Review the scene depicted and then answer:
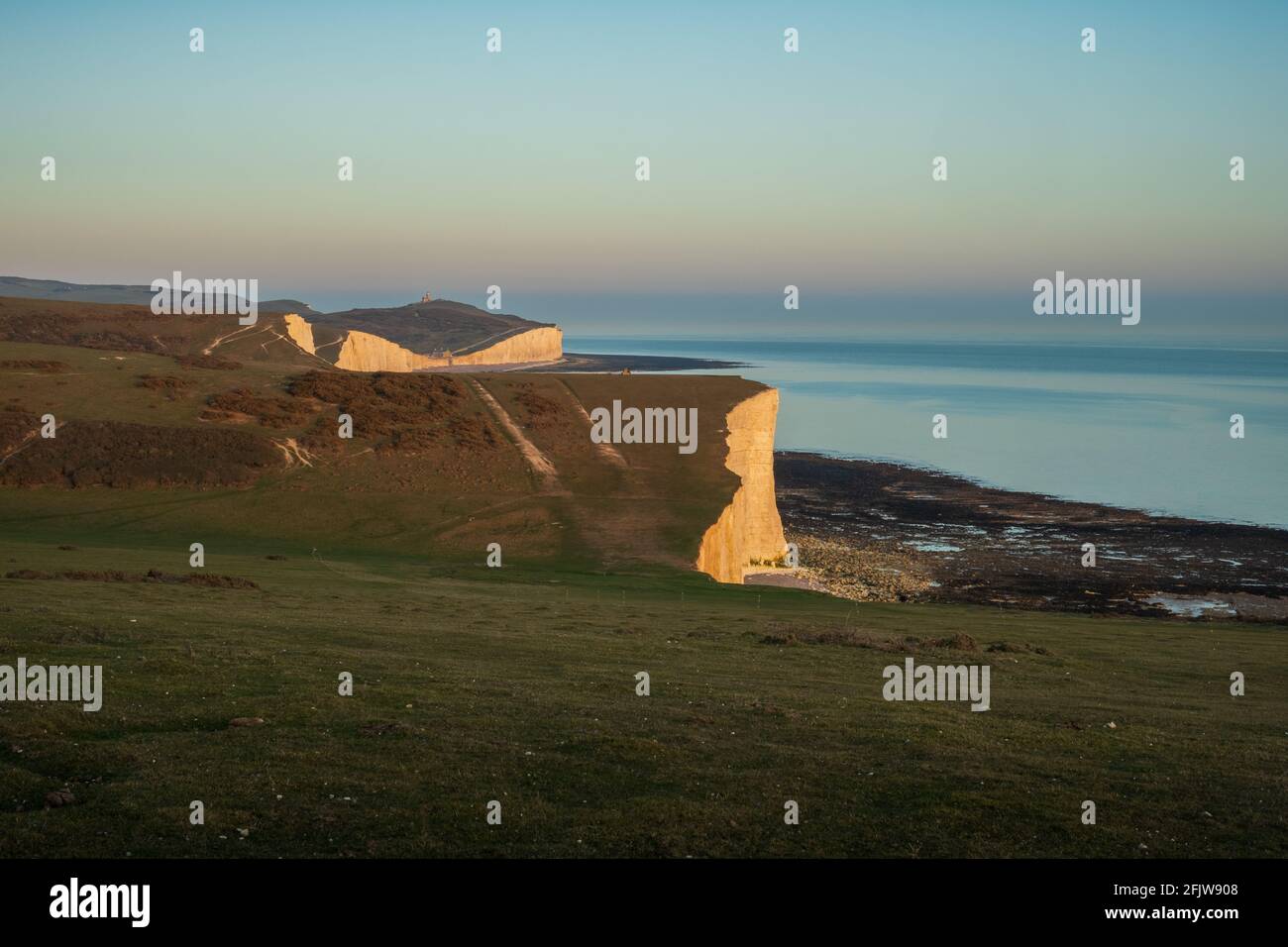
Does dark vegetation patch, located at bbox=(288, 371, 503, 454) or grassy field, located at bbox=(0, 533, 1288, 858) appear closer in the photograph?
grassy field, located at bbox=(0, 533, 1288, 858)

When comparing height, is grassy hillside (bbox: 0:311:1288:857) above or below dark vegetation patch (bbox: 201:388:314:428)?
below

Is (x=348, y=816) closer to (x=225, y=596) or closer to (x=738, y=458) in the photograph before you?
(x=225, y=596)

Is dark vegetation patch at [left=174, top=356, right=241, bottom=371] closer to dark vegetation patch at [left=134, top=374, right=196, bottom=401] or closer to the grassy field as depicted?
dark vegetation patch at [left=134, top=374, right=196, bottom=401]

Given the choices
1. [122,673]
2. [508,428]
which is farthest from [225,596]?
[508,428]

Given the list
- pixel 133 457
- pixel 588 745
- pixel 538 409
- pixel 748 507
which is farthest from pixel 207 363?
pixel 588 745

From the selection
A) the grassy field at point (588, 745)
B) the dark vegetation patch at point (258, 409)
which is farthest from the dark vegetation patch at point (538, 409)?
the grassy field at point (588, 745)

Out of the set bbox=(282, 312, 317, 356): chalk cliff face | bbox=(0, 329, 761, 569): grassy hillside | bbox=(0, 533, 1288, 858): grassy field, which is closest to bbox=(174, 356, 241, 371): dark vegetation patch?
bbox=(0, 329, 761, 569): grassy hillside

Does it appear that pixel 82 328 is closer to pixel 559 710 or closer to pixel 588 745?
pixel 559 710
